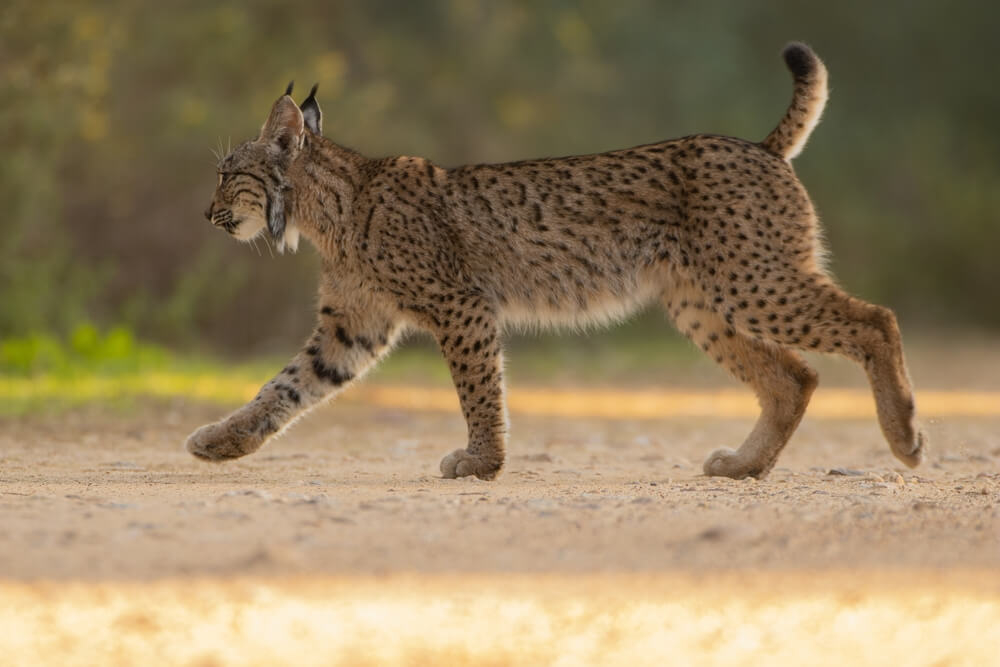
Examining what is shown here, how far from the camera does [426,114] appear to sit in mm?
17469

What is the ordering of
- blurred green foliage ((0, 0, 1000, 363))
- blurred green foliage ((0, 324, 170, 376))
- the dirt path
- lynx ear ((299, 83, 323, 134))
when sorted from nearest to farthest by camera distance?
the dirt path → lynx ear ((299, 83, 323, 134)) → blurred green foliage ((0, 324, 170, 376)) → blurred green foliage ((0, 0, 1000, 363))

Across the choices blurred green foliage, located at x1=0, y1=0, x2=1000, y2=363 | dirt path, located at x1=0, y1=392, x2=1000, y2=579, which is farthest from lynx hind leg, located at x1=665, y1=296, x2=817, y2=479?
blurred green foliage, located at x1=0, y1=0, x2=1000, y2=363

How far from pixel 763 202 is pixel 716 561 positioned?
251 centimetres

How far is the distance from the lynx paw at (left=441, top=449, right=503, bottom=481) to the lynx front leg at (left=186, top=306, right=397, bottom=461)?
0.79m

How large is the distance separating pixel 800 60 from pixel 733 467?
191cm

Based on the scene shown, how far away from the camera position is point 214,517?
4.22 m

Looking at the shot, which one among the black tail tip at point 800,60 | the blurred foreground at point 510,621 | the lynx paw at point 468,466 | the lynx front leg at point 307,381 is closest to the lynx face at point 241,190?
the lynx front leg at point 307,381

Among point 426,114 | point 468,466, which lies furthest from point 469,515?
point 426,114

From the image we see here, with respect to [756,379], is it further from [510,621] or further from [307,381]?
[510,621]

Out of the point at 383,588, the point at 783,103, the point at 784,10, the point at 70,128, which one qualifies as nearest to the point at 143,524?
the point at 383,588

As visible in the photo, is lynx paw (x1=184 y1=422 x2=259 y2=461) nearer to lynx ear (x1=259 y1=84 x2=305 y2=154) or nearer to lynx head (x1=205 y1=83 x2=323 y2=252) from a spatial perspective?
lynx head (x1=205 y1=83 x2=323 y2=252)

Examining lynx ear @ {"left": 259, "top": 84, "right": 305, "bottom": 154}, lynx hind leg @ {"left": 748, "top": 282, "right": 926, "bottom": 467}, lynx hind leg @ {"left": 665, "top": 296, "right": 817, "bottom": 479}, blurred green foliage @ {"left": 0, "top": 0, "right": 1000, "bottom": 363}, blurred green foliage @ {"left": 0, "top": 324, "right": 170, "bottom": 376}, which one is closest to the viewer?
lynx hind leg @ {"left": 748, "top": 282, "right": 926, "bottom": 467}

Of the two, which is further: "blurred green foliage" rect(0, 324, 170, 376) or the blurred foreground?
"blurred green foliage" rect(0, 324, 170, 376)

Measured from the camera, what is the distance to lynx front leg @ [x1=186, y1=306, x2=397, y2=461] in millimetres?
6195
